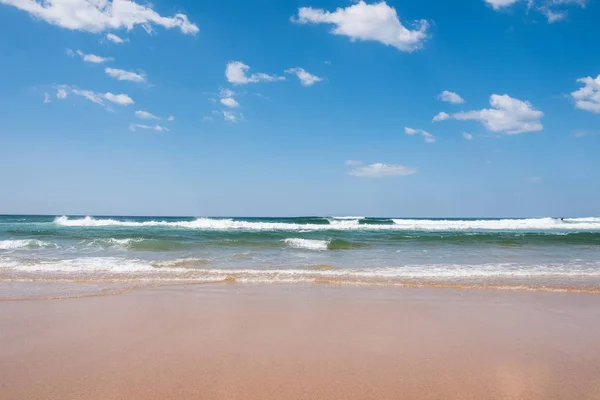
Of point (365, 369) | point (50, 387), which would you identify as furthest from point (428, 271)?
point (50, 387)

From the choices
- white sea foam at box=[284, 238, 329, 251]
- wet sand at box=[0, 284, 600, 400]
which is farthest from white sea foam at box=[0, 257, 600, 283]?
white sea foam at box=[284, 238, 329, 251]

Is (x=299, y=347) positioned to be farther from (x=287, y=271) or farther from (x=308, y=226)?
(x=308, y=226)

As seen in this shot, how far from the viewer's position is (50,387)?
10.7 feet

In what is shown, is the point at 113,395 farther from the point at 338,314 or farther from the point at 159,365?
the point at 338,314

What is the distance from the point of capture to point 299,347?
4250mm

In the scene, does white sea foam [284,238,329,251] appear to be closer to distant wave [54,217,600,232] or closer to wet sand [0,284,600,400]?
wet sand [0,284,600,400]

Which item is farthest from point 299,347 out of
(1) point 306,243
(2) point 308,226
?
(2) point 308,226

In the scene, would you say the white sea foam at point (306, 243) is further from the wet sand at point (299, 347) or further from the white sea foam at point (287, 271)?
the wet sand at point (299, 347)

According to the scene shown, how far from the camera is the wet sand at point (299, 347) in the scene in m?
3.27

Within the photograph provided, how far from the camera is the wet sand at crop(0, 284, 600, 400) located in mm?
3273

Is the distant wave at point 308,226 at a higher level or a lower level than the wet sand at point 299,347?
higher

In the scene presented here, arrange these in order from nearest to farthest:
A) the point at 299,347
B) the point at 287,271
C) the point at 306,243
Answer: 1. the point at 299,347
2. the point at 287,271
3. the point at 306,243

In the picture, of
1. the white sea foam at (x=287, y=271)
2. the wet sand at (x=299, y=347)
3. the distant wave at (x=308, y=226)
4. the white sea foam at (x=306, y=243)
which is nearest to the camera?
the wet sand at (x=299, y=347)

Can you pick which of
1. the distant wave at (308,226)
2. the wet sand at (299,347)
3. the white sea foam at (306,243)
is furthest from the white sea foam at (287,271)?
the distant wave at (308,226)
